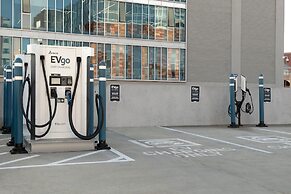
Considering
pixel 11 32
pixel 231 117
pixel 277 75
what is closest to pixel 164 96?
pixel 231 117

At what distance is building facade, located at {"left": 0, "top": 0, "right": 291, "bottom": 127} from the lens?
3312 centimetres

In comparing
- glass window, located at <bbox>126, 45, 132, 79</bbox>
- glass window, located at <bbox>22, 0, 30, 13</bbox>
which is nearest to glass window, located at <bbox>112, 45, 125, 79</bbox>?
glass window, located at <bbox>126, 45, 132, 79</bbox>

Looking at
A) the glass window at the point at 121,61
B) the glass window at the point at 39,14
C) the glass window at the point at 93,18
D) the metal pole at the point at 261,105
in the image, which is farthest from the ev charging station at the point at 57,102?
the glass window at the point at 121,61

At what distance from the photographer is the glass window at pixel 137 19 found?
36750 mm

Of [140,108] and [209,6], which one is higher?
[209,6]

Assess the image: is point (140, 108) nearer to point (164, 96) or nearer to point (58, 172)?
point (164, 96)

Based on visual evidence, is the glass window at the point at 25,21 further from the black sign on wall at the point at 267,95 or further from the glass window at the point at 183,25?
the black sign on wall at the point at 267,95

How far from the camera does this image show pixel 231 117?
1600cm

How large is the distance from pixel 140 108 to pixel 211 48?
26436 millimetres

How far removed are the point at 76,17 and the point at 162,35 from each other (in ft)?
26.5

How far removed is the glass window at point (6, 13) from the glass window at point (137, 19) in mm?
10440

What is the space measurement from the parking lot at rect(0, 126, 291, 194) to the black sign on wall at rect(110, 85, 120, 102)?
4.01m

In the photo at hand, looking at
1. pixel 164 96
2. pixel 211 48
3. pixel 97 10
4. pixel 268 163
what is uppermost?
pixel 97 10

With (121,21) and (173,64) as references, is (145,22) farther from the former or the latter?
(173,64)
